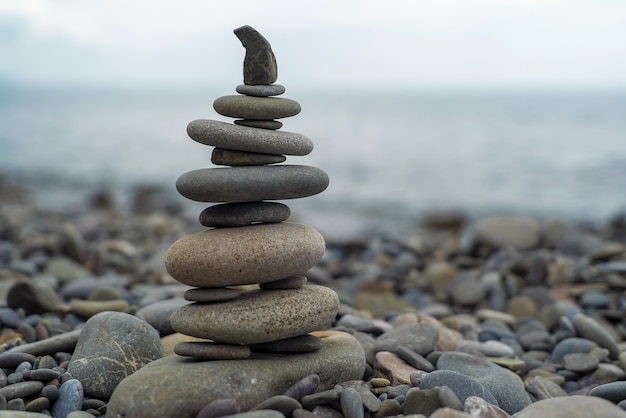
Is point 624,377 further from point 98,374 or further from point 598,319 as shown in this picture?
point 98,374

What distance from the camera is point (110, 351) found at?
4.84 m

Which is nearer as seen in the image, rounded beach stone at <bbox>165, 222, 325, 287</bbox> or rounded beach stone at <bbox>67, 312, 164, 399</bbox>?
rounded beach stone at <bbox>165, 222, 325, 287</bbox>

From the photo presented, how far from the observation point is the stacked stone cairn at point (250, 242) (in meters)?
4.48

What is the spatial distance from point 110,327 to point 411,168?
89.4 feet

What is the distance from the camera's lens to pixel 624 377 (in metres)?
5.72

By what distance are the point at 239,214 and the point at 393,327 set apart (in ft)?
7.45

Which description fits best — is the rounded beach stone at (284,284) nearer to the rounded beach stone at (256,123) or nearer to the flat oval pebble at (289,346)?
the flat oval pebble at (289,346)

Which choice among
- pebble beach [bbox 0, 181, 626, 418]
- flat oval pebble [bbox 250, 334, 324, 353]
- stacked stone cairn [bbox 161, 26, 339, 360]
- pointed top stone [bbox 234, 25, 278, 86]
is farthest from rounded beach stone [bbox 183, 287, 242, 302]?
pointed top stone [bbox 234, 25, 278, 86]

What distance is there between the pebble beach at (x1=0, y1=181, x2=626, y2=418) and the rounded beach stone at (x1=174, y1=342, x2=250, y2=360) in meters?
0.32

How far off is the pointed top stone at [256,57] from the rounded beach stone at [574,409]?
2968 mm

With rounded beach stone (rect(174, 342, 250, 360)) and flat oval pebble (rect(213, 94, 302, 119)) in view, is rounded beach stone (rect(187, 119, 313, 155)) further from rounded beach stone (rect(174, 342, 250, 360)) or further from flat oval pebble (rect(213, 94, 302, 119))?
rounded beach stone (rect(174, 342, 250, 360))

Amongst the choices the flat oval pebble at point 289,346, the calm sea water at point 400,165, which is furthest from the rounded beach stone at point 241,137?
the calm sea water at point 400,165

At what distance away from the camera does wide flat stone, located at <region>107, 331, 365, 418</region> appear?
3996mm

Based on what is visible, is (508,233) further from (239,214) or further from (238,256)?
(238,256)
